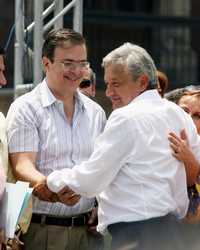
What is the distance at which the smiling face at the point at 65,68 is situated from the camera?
4.63 meters

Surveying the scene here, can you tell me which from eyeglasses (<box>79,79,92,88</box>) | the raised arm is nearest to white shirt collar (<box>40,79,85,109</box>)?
the raised arm

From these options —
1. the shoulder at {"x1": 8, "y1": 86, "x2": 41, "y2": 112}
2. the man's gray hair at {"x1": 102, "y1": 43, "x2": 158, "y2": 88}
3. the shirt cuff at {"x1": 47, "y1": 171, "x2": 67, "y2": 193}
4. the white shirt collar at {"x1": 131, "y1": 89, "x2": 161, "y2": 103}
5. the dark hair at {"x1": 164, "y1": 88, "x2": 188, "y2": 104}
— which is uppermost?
the man's gray hair at {"x1": 102, "y1": 43, "x2": 158, "y2": 88}

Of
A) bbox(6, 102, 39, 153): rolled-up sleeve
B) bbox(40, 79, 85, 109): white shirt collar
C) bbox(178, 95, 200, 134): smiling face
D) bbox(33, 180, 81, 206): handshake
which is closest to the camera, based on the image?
bbox(33, 180, 81, 206): handshake

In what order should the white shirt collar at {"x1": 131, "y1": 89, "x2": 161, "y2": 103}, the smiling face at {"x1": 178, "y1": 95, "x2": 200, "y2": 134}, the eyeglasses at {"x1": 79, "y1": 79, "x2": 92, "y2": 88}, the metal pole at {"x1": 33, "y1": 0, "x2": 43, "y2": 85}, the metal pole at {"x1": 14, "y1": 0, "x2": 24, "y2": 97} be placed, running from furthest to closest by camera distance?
the metal pole at {"x1": 14, "y1": 0, "x2": 24, "y2": 97} < the metal pole at {"x1": 33, "y1": 0, "x2": 43, "y2": 85} < the eyeglasses at {"x1": 79, "y1": 79, "x2": 92, "y2": 88} < the smiling face at {"x1": 178, "y1": 95, "x2": 200, "y2": 134} < the white shirt collar at {"x1": 131, "y1": 89, "x2": 161, "y2": 103}

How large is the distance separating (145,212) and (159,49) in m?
12.6

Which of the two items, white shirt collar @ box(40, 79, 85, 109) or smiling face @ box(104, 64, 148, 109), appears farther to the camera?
white shirt collar @ box(40, 79, 85, 109)

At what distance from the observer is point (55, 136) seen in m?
4.61

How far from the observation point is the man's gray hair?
167 inches

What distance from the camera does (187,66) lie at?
54.9 feet

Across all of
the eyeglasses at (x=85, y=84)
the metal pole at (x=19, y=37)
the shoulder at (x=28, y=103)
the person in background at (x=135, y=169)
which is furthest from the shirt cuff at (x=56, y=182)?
the metal pole at (x=19, y=37)

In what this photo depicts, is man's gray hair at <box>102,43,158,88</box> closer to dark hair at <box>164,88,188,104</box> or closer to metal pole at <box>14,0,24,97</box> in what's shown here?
dark hair at <box>164,88,188,104</box>

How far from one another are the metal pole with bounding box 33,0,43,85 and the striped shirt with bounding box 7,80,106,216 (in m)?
1.56

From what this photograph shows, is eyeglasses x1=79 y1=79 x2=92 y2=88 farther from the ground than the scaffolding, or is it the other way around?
the scaffolding

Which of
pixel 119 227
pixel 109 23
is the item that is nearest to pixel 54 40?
pixel 119 227
